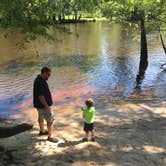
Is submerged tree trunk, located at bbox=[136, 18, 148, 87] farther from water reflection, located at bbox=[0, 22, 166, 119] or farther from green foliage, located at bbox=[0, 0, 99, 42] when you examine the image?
green foliage, located at bbox=[0, 0, 99, 42]

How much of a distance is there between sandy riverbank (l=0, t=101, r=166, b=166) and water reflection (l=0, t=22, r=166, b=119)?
10.6 feet

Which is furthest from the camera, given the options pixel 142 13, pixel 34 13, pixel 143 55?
pixel 143 55

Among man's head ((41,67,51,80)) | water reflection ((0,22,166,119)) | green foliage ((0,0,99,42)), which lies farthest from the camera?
water reflection ((0,22,166,119))

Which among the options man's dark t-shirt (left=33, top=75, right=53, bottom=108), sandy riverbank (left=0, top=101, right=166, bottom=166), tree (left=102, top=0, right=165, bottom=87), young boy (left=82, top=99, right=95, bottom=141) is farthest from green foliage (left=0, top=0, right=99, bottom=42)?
tree (left=102, top=0, right=165, bottom=87)

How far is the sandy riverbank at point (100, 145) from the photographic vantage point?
8.50 metres

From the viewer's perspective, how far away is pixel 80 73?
89.5 feet

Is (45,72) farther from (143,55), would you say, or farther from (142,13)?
(143,55)

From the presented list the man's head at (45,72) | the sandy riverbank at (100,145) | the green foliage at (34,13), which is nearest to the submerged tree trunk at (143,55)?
the sandy riverbank at (100,145)

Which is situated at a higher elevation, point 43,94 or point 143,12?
point 143,12

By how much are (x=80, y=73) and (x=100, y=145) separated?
695 inches

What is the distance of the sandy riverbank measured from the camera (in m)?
8.50

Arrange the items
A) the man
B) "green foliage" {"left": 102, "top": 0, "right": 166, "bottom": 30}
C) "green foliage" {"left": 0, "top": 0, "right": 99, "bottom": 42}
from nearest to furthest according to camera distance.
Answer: the man, "green foliage" {"left": 0, "top": 0, "right": 99, "bottom": 42}, "green foliage" {"left": 102, "top": 0, "right": 166, "bottom": 30}

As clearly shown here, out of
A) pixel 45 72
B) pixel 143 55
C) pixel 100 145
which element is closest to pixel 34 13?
pixel 45 72

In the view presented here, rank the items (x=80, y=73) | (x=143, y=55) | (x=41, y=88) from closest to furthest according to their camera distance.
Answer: (x=41, y=88) < (x=80, y=73) < (x=143, y=55)
